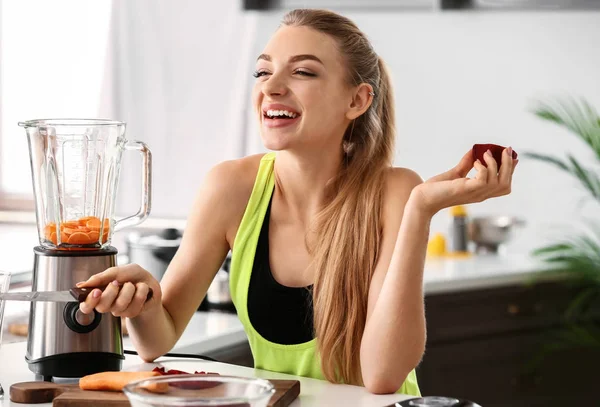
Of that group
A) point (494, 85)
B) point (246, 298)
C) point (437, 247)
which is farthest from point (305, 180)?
point (494, 85)

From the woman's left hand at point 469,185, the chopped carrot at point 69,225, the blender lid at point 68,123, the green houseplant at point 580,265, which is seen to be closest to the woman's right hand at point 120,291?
the chopped carrot at point 69,225

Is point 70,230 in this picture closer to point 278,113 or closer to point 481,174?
point 278,113

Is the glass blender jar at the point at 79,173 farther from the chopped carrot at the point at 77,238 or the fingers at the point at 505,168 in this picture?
the fingers at the point at 505,168

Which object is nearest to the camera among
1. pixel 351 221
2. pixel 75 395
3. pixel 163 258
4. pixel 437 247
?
pixel 75 395

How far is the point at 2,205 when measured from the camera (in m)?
3.69

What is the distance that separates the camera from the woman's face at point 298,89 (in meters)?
1.69

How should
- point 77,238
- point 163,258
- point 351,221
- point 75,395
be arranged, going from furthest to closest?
point 163,258 < point 351,221 < point 77,238 < point 75,395

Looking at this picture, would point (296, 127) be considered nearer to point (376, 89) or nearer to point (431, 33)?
point (376, 89)

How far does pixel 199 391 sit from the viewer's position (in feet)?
3.49

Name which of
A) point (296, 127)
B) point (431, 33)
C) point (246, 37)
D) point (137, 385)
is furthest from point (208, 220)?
point (431, 33)

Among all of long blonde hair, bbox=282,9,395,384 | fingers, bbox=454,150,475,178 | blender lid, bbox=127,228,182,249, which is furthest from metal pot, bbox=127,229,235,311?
fingers, bbox=454,150,475,178

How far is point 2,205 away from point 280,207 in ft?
7.08

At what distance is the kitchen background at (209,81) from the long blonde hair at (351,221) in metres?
1.75

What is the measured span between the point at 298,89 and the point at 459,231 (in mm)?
1938
